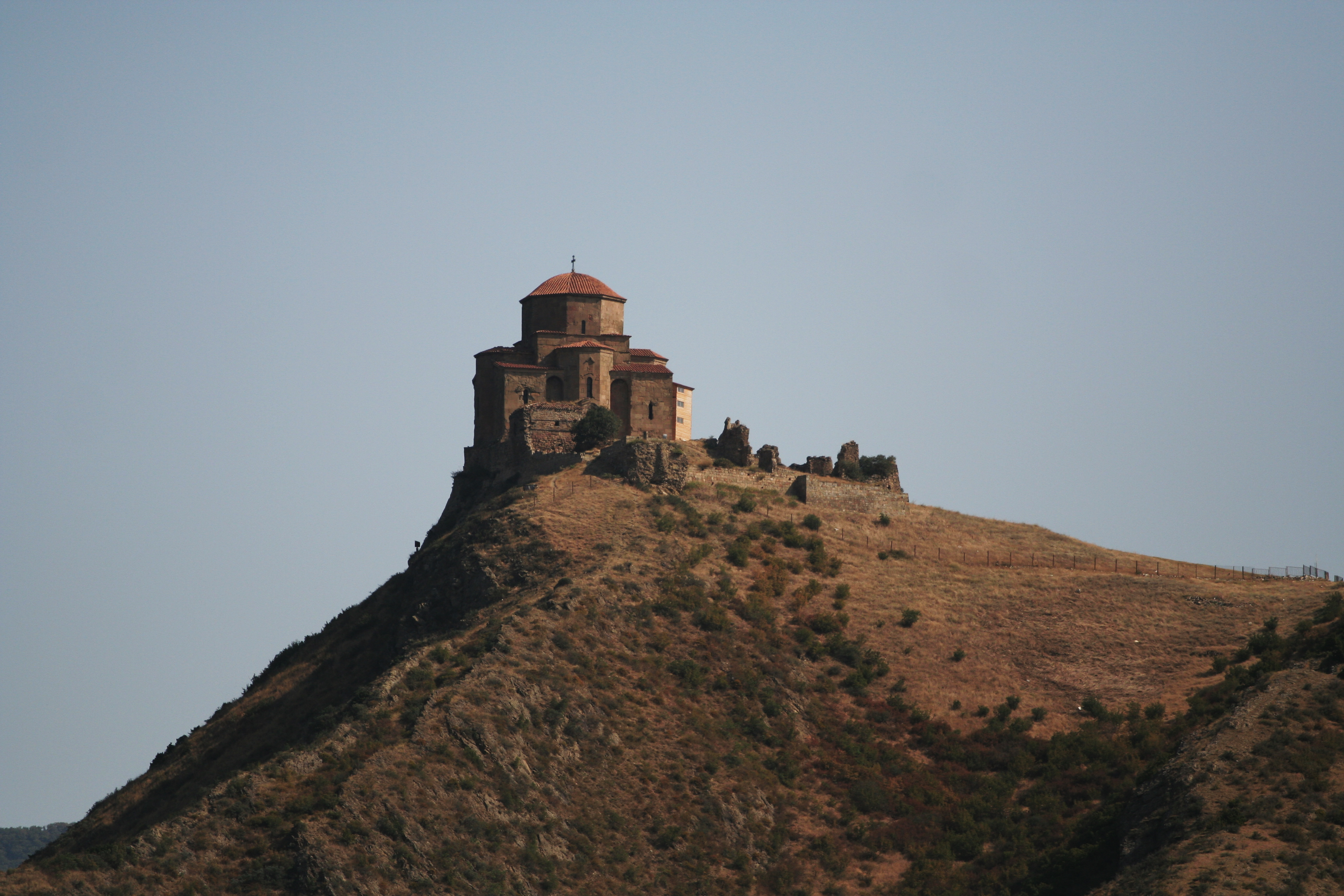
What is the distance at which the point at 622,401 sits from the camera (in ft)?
267

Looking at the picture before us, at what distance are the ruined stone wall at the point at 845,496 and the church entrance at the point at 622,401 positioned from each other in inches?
341

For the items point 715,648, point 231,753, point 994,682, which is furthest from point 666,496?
point 231,753

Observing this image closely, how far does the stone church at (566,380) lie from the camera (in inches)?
3093

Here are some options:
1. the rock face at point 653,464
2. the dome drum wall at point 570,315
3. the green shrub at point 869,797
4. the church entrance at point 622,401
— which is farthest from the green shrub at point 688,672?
the dome drum wall at point 570,315

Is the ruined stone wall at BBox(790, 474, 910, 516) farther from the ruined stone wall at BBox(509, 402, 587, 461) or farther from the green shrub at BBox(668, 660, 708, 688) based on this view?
the green shrub at BBox(668, 660, 708, 688)

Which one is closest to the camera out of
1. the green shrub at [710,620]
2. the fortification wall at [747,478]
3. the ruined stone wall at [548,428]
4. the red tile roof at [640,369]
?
the green shrub at [710,620]

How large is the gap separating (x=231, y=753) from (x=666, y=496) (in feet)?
70.4

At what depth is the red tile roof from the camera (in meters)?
81.2

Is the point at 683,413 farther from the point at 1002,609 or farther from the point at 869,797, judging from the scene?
the point at 869,797

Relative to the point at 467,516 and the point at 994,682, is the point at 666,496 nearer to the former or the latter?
the point at 467,516

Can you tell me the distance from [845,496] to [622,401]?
38.3 feet

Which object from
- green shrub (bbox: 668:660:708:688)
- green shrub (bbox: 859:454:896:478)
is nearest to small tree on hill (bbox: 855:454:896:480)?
green shrub (bbox: 859:454:896:478)

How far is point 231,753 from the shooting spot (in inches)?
2586

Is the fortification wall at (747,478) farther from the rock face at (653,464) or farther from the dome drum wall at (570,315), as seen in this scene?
the dome drum wall at (570,315)
